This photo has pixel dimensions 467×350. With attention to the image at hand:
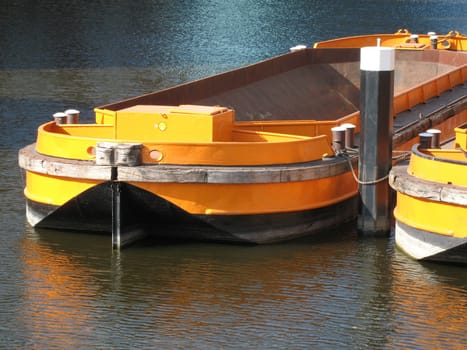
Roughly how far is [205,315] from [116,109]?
5.72 m

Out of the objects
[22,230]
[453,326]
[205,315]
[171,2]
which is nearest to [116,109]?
[22,230]

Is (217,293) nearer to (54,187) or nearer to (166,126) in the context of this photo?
(166,126)

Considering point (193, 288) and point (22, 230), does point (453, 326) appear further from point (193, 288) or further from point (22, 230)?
point (22, 230)

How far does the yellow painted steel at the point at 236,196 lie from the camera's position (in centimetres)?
1873

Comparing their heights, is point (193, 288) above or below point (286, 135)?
below

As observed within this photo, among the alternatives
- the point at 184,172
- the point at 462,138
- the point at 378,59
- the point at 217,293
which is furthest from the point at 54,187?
the point at 462,138

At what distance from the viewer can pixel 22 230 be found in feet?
67.3

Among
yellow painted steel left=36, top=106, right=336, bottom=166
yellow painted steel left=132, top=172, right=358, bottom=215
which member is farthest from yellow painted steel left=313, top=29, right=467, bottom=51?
yellow painted steel left=132, top=172, right=358, bottom=215

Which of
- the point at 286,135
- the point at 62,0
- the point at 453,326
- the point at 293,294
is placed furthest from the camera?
the point at 62,0

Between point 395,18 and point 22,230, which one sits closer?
point 22,230

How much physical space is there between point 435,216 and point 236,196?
285 cm

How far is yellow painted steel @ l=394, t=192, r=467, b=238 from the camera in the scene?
1764cm

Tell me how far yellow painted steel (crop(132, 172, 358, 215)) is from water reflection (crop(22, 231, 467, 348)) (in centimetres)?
69

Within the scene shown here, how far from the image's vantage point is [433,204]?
17.8 m
